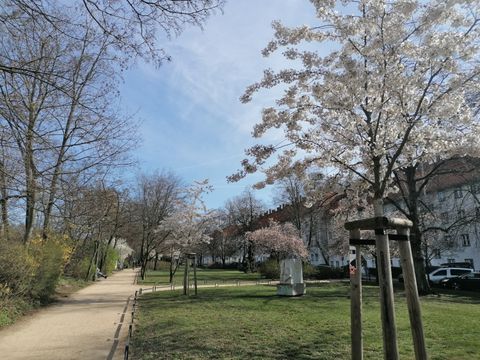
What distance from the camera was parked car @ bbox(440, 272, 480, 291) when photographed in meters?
30.9

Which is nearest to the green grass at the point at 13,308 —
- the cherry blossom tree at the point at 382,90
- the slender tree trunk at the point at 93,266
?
the cherry blossom tree at the point at 382,90

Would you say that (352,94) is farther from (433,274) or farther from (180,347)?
(433,274)

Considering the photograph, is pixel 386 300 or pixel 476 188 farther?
pixel 476 188

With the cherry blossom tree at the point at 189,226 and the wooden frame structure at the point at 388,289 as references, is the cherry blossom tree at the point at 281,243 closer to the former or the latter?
the cherry blossom tree at the point at 189,226

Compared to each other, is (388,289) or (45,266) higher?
(45,266)

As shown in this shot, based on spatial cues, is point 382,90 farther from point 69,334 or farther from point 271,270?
point 271,270

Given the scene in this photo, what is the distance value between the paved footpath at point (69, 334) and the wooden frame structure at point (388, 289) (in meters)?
5.12

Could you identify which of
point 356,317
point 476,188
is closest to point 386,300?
point 356,317

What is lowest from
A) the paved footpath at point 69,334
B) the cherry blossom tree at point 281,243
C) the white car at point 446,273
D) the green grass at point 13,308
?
the paved footpath at point 69,334

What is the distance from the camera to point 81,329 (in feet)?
39.0

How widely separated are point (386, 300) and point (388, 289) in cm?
14

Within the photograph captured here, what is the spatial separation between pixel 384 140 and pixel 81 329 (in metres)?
9.67

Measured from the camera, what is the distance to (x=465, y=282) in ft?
103

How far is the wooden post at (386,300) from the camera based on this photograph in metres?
5.32
